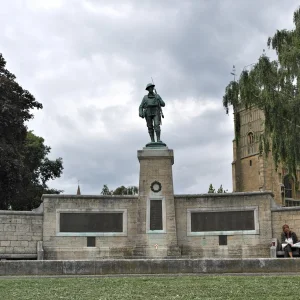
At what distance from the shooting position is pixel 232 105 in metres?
27.9

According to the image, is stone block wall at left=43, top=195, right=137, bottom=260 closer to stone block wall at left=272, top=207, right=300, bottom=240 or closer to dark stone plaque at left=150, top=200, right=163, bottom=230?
dark stone plaque at left=150, top=200, right=163, bottom=230

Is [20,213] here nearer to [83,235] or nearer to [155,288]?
[83,235]

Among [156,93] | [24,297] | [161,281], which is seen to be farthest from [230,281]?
[156,93]

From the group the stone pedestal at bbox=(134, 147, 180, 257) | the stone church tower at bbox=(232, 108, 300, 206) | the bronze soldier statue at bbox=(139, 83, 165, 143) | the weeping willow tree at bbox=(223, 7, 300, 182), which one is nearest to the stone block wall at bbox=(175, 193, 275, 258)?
the stone pedestal at bbox=(134, 147, 180, 257)

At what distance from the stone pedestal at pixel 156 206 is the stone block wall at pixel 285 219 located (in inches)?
157

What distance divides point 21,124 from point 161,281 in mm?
21134

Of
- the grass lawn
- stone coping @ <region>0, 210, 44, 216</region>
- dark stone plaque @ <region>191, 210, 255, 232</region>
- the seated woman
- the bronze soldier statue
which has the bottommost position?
the grass lawn

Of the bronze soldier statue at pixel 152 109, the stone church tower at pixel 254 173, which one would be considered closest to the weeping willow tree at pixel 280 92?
the bronze soldier statue at pixel 152 109

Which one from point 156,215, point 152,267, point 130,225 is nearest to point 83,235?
point 130,225

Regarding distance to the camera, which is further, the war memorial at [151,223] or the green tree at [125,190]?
the green tree at [125,190]

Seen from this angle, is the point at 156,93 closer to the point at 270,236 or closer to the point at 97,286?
the point at 270,236

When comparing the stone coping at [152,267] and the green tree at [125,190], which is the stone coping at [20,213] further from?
the green tree at [125,190]

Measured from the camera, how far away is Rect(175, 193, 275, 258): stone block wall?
20859 mm

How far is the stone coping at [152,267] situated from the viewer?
12594 mm
